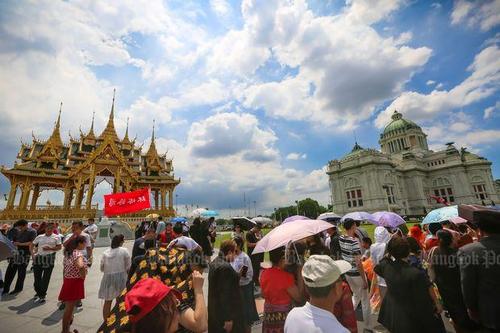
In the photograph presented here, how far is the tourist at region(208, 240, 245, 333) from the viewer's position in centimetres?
316

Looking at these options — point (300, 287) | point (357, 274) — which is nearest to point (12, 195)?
point (300, 287)

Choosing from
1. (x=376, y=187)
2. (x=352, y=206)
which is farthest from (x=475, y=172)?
(x=352, y=206)

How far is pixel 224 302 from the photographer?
318 cm

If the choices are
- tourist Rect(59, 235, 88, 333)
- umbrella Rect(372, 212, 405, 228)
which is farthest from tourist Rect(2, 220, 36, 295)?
umbrella Rect(372, 212, 405, 228)

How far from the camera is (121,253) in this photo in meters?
5.11

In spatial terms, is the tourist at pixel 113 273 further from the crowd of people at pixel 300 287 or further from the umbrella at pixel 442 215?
the umbrella at pixel 442 215

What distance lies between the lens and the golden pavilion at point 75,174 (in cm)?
→ 2681

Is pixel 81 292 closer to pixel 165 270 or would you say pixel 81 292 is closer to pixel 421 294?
pixel 165 270

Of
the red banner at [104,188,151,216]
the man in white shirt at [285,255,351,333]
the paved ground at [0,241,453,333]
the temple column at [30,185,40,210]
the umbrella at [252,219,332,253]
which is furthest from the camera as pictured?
the temple column at [30,185,40,210]

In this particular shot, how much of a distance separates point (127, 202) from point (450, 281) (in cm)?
1779

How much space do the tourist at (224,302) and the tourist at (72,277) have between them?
296cm

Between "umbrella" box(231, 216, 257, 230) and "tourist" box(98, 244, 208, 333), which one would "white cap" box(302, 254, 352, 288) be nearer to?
"tourist" box(98, 244, 208, 333)

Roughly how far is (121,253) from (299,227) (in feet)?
12.9

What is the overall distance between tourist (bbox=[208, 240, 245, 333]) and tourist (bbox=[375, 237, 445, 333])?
204 centimetres
